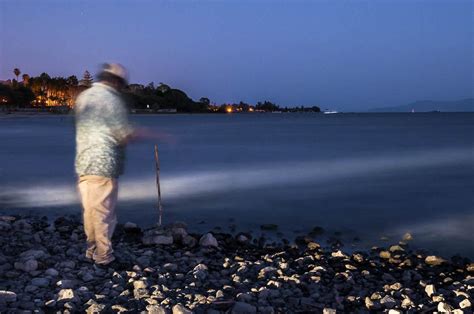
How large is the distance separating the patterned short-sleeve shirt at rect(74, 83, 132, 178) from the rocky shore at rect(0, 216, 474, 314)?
129 cm

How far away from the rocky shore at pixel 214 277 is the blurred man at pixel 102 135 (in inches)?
39.1

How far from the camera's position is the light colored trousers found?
6730 millimetres

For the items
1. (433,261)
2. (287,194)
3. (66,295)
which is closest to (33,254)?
(66,295)

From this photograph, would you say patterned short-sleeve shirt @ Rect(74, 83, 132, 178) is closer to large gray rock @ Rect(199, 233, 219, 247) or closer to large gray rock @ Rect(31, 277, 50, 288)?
large gray rock @ Rect(31, 277, 50, 288)

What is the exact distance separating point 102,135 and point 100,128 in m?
0.09

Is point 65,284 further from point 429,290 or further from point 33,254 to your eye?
point 429,290

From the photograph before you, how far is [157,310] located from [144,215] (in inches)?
304

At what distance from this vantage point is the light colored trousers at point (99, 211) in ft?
22.1

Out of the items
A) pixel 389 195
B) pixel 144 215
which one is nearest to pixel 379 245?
pixel 144 215

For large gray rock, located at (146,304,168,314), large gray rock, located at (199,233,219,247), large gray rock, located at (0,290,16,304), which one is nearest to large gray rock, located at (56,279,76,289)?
large gray rock, located at (0,290,16,304)

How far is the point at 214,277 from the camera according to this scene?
6.92 meters

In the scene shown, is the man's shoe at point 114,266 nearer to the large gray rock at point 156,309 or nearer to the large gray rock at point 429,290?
the large gray rock at point 156,309

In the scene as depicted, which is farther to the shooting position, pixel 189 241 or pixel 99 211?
pixel 189 241

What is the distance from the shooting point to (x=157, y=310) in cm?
525
